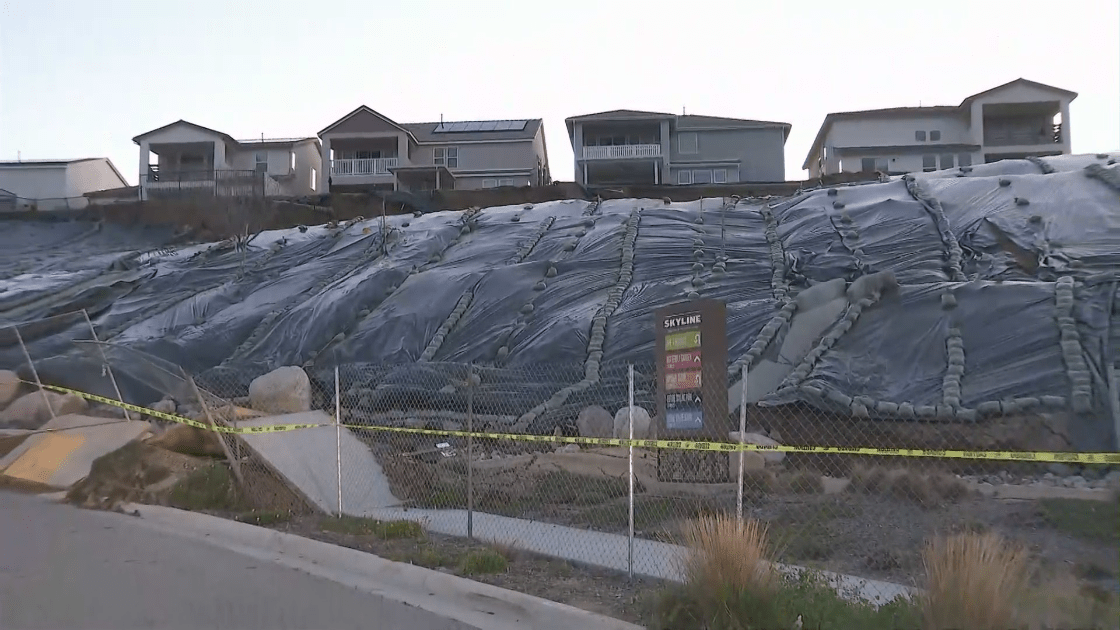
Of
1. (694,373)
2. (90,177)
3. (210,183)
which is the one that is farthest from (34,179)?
(694,373)

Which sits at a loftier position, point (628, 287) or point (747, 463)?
point (628, 287)

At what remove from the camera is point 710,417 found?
31.2 ft

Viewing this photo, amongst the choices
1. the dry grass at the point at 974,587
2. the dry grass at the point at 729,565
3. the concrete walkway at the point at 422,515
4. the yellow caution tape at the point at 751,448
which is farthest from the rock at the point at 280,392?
the dry grass at the point at 974,587

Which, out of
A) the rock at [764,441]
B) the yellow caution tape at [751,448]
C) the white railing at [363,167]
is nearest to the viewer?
the yellow caution tape at [751,448]

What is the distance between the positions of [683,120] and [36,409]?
38.2 m

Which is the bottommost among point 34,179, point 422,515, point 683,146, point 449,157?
Result: point 422,515

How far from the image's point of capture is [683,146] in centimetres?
4994

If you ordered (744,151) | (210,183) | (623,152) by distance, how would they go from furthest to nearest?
(744,151) < (623,152) < (210,183)

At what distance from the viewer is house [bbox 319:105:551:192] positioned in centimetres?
4900

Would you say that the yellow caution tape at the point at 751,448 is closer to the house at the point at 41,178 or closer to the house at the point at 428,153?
the house at the point at 428,153

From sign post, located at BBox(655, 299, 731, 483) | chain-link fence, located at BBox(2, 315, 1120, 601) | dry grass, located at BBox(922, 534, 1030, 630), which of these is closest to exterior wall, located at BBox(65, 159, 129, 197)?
chain-link fence, located at BBox(2, 315, 1120, 601)

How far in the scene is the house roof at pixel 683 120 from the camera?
4866 cm

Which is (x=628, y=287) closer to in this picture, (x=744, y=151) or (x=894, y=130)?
(x=744, y=151)

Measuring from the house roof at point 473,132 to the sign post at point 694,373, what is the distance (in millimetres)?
41870
